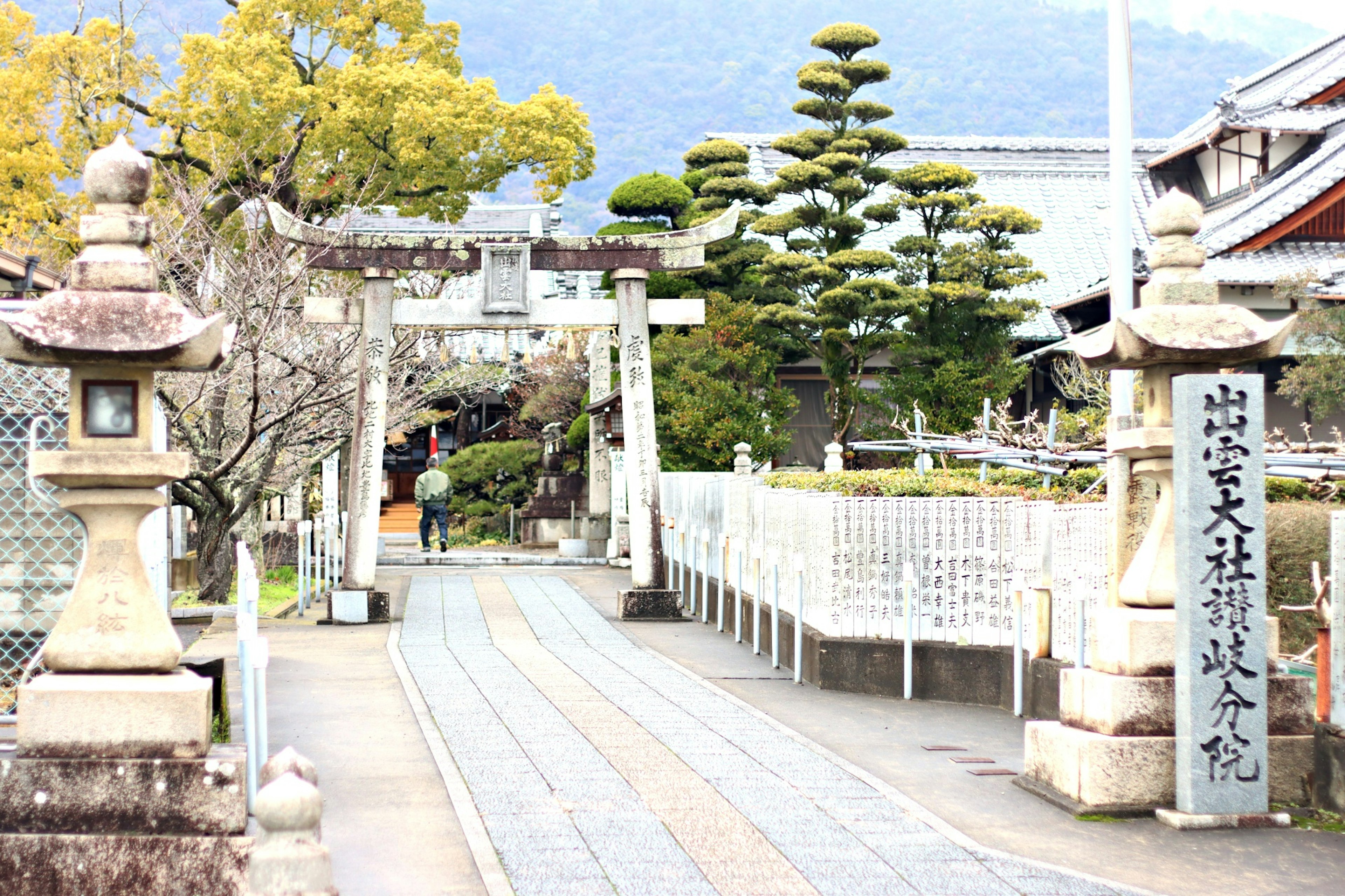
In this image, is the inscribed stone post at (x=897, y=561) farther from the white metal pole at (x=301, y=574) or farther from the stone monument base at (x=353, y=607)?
the white metal pole at (x=301, y=574)

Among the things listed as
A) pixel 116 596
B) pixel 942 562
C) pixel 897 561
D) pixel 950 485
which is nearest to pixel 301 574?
pixel 897 561

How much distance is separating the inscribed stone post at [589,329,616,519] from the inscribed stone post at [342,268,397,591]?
26.4ft

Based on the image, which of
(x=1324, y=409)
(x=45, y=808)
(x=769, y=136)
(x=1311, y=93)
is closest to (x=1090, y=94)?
(x=769, y=136)

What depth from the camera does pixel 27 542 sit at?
842 centimetres

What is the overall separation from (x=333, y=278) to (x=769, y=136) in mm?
18804

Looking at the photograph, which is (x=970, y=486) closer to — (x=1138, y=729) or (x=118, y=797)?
(x=1138, y=729)

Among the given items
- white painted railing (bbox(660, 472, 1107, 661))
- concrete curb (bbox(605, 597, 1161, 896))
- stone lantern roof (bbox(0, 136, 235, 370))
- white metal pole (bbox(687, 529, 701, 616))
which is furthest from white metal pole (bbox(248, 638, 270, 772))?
white metal pole (bbox(687, 529, 701, 616))

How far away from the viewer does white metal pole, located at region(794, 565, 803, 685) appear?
11414mm

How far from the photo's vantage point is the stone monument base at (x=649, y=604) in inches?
631

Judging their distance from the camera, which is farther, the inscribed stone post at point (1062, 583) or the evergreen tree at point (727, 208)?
the evergreen tree at point (727, 208)

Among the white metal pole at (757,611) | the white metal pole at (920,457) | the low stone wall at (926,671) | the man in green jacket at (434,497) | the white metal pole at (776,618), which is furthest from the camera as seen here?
the man in green jacket at (434,497)

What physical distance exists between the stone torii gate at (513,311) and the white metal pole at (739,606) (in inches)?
75.8

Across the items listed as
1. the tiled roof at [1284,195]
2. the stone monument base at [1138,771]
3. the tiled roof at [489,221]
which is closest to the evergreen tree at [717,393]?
the tiled roof at [1284,195]

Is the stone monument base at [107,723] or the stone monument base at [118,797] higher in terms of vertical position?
the stone monument base at [107,723]
